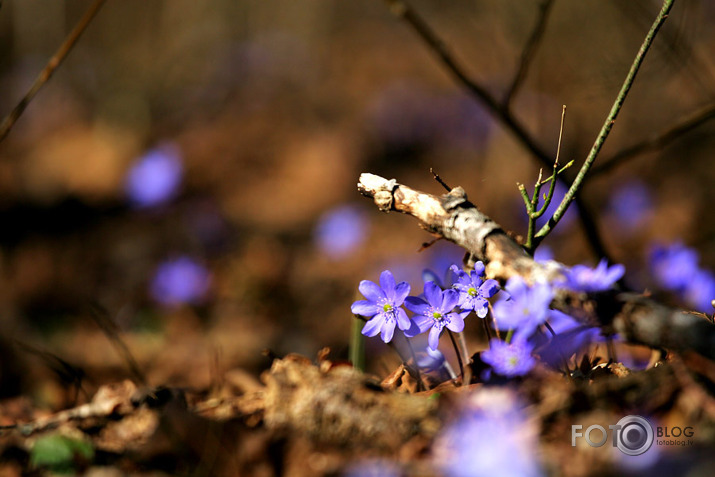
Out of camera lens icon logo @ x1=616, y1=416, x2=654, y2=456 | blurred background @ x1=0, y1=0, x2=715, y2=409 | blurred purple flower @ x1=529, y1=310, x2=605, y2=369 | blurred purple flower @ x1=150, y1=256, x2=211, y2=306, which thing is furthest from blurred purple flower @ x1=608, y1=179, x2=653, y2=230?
camera lens icon logo @ x1=616, y1=416, x2=654, y2=456

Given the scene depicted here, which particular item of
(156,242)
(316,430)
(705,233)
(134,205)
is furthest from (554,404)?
(134,205)

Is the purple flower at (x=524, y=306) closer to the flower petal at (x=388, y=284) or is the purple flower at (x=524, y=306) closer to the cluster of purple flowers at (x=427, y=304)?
the cluster of purple flowers at (x=427, y=304)

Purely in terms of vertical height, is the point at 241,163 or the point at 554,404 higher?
the point at 241,163

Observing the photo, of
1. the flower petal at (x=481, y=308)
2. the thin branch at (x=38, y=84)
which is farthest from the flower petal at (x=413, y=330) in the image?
the thin branch at (x=38, y=84)

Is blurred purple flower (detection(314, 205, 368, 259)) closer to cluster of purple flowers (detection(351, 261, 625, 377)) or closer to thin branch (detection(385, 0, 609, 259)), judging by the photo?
thin branch (detection(385, 0, 609, 259))

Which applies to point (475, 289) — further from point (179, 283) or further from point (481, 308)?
point (179, 283)

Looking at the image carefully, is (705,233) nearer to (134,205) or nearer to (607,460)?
(607,460)
